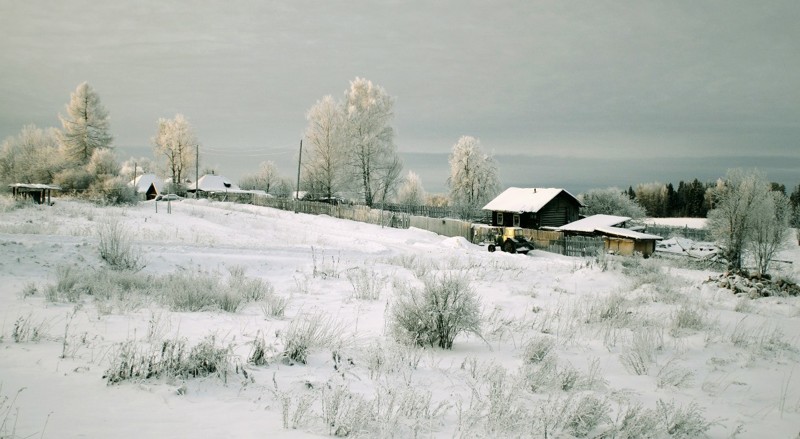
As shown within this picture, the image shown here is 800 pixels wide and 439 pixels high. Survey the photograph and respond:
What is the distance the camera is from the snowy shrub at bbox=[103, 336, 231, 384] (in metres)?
3.87

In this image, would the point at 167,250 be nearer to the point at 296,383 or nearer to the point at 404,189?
the point at 296,383

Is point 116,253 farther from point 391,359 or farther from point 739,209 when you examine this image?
point 739,209

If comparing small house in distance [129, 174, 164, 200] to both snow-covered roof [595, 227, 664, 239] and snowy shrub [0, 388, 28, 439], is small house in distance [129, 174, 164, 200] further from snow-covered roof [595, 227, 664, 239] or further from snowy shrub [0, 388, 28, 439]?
snowy shrub [0, 388, 28, 439]

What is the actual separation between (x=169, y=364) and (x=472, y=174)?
59.9 m

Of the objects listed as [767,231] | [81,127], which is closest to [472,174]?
[767,231]

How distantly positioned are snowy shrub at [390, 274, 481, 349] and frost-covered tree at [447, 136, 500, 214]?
55781mm

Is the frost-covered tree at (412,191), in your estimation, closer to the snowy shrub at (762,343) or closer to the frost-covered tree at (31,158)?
the frost-covered tree at (31,158)

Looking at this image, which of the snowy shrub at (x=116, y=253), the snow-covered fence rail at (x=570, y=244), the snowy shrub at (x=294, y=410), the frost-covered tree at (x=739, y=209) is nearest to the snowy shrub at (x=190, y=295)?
the snowy shrub at (x=116, y=253)

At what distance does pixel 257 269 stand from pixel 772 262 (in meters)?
42.5

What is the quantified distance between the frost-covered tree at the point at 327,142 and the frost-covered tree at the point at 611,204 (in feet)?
109

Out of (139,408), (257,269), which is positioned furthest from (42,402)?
(257,269)

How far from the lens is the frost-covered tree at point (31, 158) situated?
144 feet

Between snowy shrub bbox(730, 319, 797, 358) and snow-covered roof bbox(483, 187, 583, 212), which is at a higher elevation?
snow-covered roof bbox(483, 187, 583, 212)

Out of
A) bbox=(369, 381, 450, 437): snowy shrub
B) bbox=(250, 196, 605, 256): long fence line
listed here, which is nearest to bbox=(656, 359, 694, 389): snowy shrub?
bbox=(369, 381, 450, 437): snowy shrub
